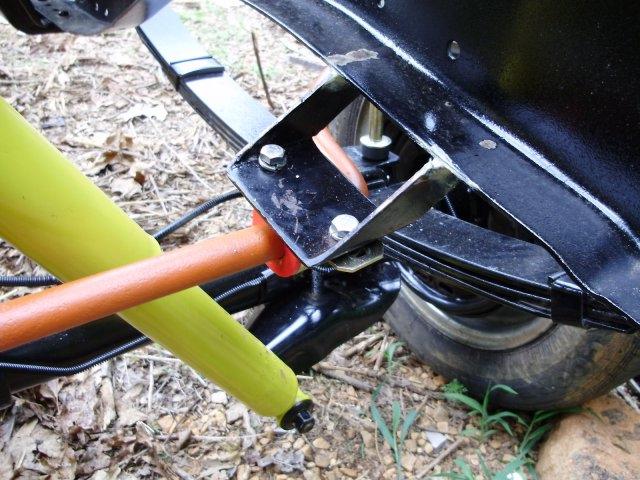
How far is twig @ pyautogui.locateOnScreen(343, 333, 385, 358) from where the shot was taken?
6.90 ft

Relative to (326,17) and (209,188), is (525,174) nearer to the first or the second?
(326,17)

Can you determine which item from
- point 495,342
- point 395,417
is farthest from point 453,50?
point 395,417

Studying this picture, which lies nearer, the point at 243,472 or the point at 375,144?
the point at 375,144

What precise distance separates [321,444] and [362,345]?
417 millimetres

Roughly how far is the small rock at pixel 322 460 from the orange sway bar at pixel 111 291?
112cm

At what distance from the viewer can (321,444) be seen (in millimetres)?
1811

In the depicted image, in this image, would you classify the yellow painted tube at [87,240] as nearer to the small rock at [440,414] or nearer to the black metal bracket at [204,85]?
the black metal bracket at [204,85]

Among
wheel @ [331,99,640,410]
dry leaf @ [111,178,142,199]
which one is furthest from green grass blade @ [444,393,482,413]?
dry leaf @ [111,178,142,199]

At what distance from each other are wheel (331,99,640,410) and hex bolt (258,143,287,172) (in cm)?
89

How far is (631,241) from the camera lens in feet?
2.83

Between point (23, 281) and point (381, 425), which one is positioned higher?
point (23, 281)

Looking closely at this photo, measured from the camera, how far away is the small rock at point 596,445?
1.64 m

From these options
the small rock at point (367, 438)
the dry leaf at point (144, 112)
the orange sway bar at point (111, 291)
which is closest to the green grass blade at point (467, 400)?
the small rock at point (367, 438)

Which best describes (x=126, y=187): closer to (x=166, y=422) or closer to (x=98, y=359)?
(x=166, y=422)
